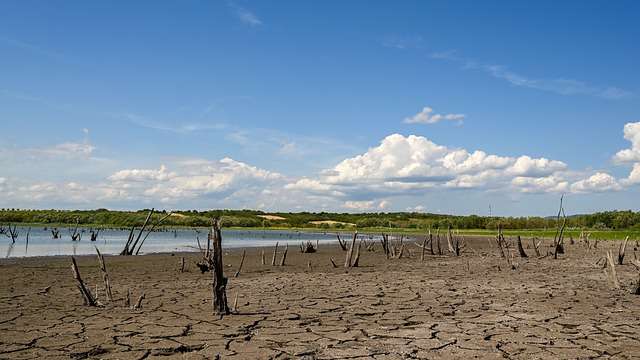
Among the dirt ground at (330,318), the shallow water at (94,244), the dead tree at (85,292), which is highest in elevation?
the dead tree at (85,292)

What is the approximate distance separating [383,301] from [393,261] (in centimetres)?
1075

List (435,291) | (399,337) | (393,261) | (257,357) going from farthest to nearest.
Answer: (393,261) → (435,291) → (399,337) → (257,357)

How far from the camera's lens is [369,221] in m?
88.2

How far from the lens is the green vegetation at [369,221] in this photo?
57.5 meters

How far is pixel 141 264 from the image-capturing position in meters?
19.2

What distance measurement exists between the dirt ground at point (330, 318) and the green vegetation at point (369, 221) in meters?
34.4

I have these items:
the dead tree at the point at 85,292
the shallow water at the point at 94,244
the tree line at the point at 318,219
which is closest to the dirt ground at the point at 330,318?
the dead tree at the point at 85,292

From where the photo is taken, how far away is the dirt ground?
6.93 meters

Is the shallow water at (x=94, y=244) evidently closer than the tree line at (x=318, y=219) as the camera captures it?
Yes

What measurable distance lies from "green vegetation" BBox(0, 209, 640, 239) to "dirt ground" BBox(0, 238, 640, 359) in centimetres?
3444

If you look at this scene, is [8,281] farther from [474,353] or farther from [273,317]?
[474,353]

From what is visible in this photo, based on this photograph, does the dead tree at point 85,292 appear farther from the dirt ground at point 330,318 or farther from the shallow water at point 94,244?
the shallow water at point 94,244

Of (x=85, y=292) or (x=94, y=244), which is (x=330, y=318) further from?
(x=94, y=244)

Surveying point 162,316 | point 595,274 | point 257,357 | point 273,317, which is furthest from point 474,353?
point 595,274
